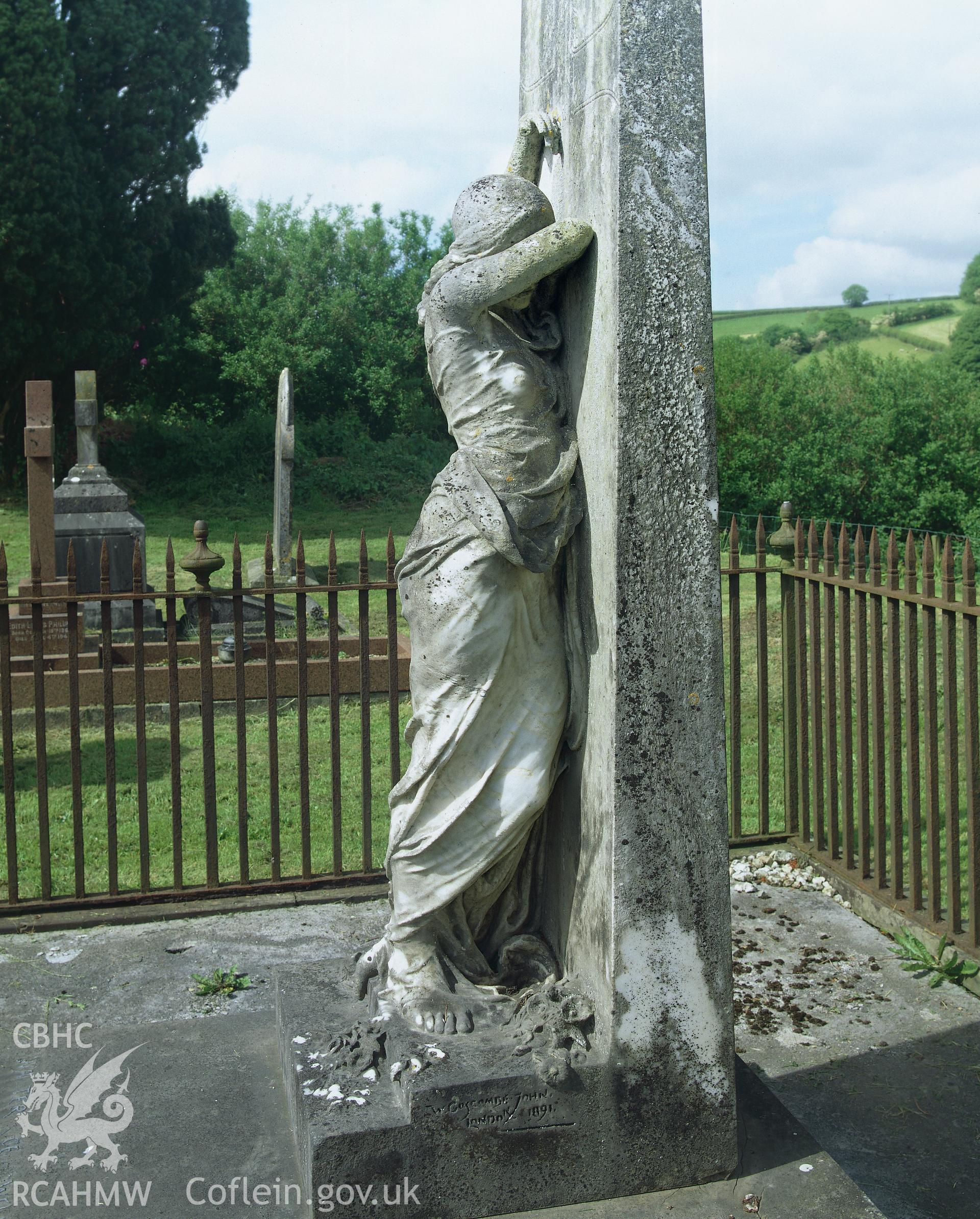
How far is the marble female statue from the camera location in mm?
2943

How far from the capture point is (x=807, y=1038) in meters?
4.24

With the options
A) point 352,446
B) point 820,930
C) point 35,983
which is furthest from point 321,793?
point 352,446

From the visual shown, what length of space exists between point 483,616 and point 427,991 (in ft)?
3.37

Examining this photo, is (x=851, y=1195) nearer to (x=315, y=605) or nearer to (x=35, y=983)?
(x=35, y=983)

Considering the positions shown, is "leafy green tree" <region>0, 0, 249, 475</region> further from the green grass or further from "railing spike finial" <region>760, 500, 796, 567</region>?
"railing spike finial" <region>760, 500, 796, 567</region>

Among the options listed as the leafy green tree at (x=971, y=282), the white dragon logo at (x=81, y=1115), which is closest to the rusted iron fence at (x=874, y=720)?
the white dragon logo at (x=81, y=1115)

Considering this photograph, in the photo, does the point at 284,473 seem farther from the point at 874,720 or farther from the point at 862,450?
the point at 874,720

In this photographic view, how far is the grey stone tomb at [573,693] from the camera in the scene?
2.75 meters

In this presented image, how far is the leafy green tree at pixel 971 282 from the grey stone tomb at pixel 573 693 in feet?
154

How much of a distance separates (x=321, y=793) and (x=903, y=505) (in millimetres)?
13244

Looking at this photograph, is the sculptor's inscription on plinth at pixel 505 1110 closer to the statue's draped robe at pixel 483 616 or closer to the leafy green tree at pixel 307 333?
the statue's draped robe at pixel 483 616

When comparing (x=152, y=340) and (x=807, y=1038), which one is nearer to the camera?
(x=807, y=1038)

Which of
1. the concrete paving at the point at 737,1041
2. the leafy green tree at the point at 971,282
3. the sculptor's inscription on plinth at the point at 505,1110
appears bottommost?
the concrete paving at the point at 737,1041

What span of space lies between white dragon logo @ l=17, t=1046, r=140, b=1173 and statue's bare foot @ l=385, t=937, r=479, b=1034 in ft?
2.55
